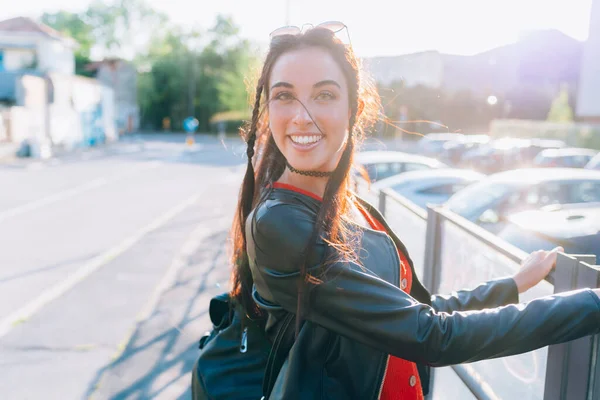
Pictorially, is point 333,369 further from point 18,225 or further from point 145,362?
point 18,225

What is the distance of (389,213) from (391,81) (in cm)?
207

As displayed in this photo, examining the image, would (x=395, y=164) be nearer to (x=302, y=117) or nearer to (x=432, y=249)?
(x=432, y=249)

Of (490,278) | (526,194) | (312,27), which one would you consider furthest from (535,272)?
(526,194)

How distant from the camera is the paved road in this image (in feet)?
15.5

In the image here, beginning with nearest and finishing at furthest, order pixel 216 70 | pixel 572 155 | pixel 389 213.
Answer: pixel 389 213 → pixel 572 155 → pixel 216 70

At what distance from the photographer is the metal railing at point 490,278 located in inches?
65.8

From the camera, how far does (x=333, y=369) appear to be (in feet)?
5.01

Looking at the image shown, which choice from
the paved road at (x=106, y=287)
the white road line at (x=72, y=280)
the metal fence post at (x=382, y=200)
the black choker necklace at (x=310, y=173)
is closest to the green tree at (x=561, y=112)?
the paved road at (x=106, y=287)

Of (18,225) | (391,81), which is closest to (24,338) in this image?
(391,81)

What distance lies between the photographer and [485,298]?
1900mm

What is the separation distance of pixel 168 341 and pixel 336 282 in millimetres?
4356

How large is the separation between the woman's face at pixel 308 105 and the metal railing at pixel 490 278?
2.51ft

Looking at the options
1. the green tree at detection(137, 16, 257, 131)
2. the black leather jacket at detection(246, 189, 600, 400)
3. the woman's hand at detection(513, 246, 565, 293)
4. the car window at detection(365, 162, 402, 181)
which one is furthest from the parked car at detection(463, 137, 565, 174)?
the green tree at detection(137, 16, 257, 131)

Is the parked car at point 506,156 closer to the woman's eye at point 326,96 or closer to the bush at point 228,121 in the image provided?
the woman's eye at point 326,96
